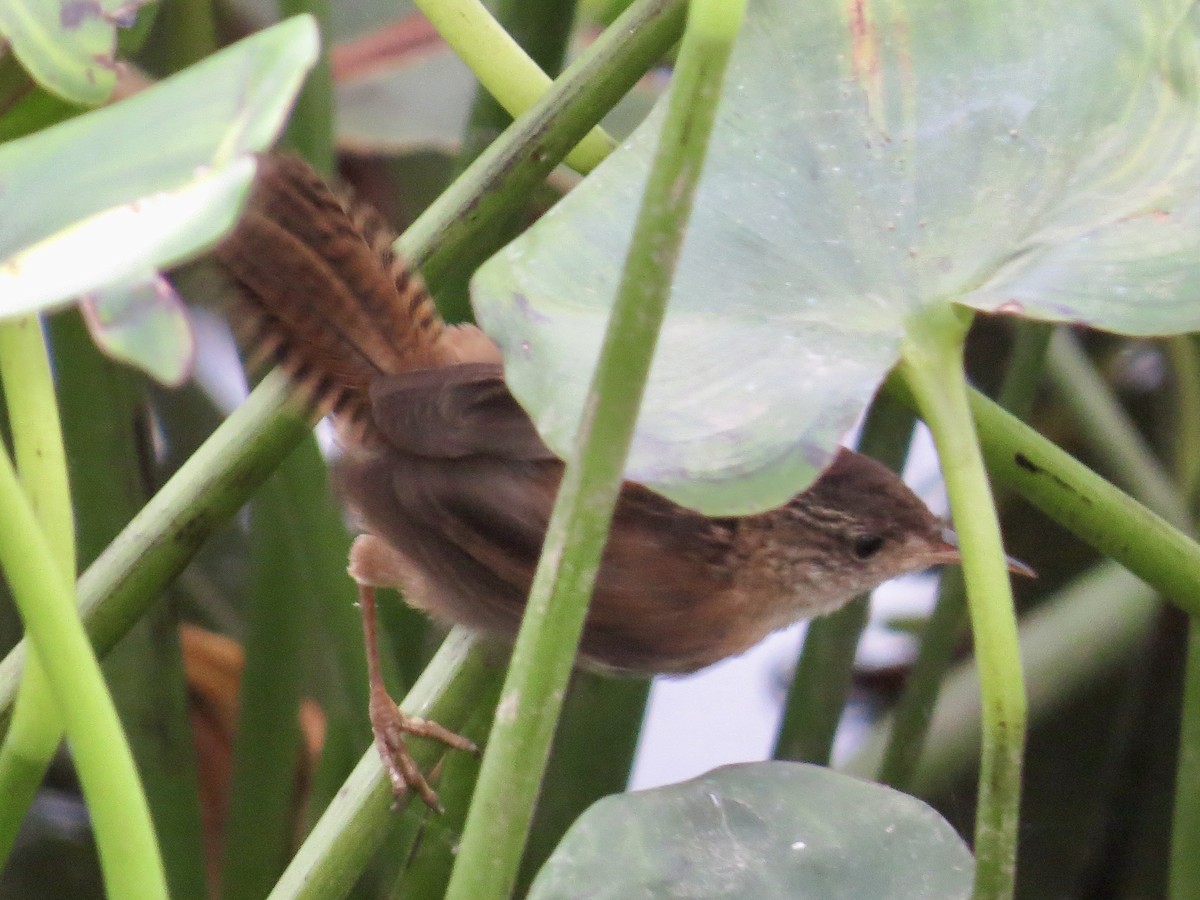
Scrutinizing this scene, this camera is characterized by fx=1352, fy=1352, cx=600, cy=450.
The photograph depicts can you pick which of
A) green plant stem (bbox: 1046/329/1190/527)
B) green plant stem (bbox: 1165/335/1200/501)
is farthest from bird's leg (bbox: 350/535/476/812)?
green plant stem (bbox: 1165/335/1200/501)

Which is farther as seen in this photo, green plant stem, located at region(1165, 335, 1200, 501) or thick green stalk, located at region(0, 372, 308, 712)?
green plant stem, located at region(1165, 335, 1200, 501)

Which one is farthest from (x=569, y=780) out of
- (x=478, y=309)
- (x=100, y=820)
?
(x=100, y=820)

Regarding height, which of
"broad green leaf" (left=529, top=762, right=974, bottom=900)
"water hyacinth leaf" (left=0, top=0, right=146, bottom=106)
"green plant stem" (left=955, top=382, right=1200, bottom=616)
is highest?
"water hyacinth leaf" (left=0, top=0, right=146, bottom=106)

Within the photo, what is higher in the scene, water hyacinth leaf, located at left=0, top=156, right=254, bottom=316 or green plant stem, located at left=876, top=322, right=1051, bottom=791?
water hyacinth leaf, located at left=0, top=156, right=254, bottom=316

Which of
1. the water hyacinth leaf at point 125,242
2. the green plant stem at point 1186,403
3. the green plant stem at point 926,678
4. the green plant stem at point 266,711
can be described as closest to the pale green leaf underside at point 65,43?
the water hyacinth leaf at point 125,242

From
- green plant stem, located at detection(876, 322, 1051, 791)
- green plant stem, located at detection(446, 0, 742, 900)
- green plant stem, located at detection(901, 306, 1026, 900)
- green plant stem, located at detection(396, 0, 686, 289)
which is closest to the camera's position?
green plant stem, located at detection(446, 0, 742, 900)

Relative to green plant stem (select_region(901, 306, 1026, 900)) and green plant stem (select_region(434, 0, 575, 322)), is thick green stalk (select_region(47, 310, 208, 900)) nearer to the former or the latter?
green plant stem (select_region(434, 0, 575, 322))

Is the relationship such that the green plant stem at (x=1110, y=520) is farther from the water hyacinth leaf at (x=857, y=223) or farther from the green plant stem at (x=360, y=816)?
the green plant stem at (x=360, y=816)
